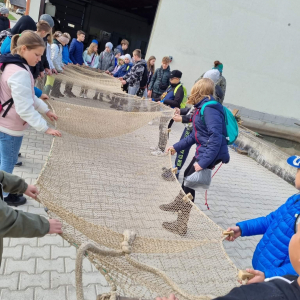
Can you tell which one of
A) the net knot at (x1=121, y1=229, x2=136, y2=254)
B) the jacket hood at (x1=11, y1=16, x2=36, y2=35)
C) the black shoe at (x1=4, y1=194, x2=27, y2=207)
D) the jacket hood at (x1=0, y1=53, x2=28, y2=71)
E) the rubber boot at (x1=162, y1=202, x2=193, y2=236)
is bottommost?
the black shoe at (x1=4, y1=194, x2=27, y2=207)

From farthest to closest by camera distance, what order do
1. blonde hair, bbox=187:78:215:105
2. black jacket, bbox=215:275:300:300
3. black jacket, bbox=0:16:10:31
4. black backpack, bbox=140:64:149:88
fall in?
black backpack, bbox=140:64:149:88 → black jacket, bbox=0:16:10:31 → blonde hair, bbox=187:78:215:105 → black jacket, bbox=215:275:300:300

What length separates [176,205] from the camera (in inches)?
85.0

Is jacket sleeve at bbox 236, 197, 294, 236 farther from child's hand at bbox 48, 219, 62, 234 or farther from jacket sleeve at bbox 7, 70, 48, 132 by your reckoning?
jacket sleeve at bbox 7, 70, 48, 132

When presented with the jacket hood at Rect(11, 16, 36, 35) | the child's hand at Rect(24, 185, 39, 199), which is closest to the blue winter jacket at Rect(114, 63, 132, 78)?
the jacket hood at Rect(11, 16, 36, 35)

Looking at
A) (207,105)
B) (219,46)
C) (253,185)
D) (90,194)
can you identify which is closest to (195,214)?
(90,194)

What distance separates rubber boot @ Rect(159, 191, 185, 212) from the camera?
7.03 ft

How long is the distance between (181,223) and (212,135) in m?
0.79

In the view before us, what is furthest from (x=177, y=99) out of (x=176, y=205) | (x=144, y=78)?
(x=176, y=205)

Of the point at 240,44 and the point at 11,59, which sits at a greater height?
the point at 240,44

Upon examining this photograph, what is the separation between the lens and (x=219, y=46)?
9.72 m

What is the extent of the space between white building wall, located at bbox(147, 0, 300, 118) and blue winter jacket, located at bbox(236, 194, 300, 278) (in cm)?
838

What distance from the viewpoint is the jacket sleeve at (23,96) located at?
6.63 feet

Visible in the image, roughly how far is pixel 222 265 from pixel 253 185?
3882mm

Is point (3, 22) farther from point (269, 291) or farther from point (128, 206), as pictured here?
point (269, 291)
